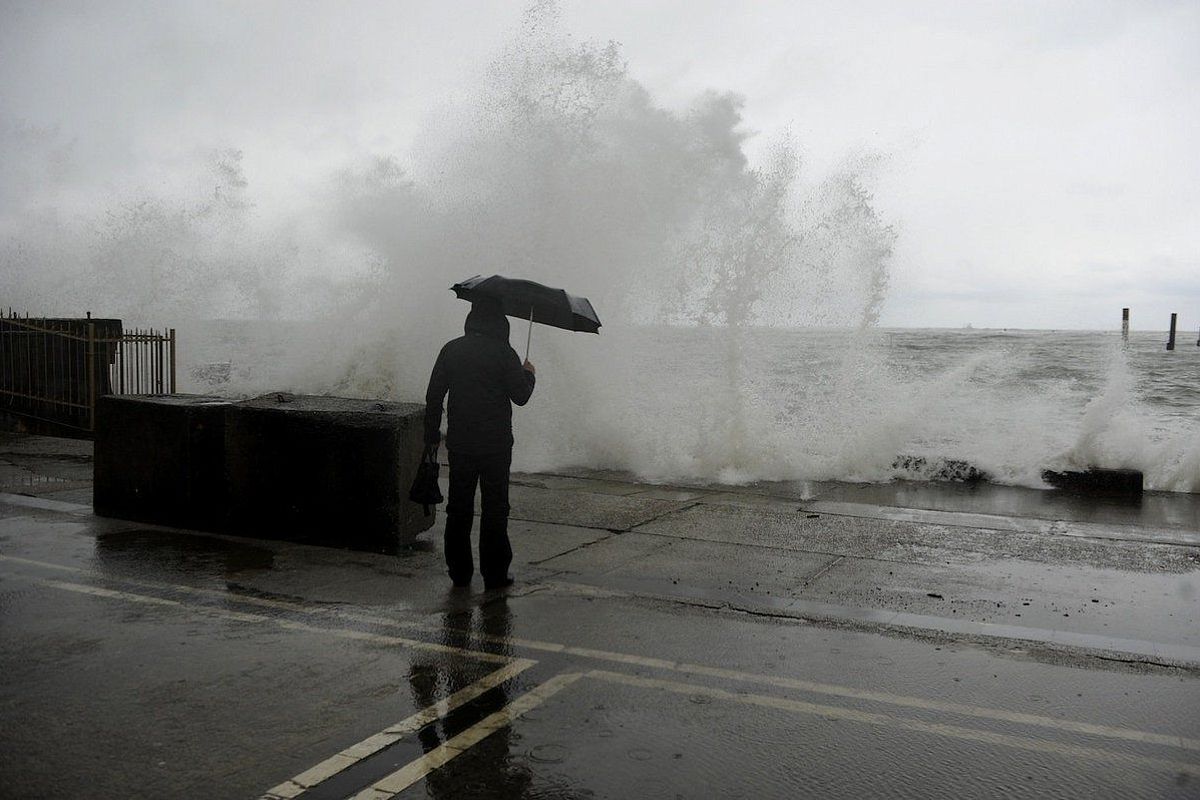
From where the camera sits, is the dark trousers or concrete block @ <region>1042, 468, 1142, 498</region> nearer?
the dark trousers

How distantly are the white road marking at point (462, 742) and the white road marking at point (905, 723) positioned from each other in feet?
0.80

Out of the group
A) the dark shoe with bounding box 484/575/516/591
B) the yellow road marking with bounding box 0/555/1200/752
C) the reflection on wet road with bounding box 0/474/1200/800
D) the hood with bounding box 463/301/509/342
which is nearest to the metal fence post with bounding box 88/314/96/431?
the reflection on wet road with bounding box 0/474/1200/800

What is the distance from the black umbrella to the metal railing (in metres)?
8.26

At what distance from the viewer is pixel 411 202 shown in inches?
739

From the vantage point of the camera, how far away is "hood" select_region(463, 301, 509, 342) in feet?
18.8

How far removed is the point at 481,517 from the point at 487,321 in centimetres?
119

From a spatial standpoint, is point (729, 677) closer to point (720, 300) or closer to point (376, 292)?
point (720, 300)

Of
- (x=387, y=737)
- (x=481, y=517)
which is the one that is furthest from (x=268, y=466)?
(x=387, y=737)

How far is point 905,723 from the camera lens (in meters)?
3.76

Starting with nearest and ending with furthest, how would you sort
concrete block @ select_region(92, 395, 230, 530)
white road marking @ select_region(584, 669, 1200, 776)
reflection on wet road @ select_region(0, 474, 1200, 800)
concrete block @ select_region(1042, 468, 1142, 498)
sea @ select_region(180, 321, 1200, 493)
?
reflection on wet road @ select_region(0, 474, 1200, 800)
white road marking @ select_region(584, 669, 1200, 776)
concrete block @ select_region(92, 395, 230, 530)
concrete block @ select_region(1042, 468, 1142, 498)
sea @ select_region(180, 321, 1200, 493)

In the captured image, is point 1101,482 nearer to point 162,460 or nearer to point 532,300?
point 532,300

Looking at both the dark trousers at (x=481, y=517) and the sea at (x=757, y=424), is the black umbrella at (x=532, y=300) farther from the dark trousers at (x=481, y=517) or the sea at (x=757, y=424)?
the sea at (x=757, y=424)

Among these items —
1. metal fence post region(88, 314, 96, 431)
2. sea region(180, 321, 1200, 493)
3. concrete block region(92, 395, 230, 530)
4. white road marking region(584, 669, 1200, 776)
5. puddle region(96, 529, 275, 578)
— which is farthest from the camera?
metal fence post region(88, 314, 96, 431)

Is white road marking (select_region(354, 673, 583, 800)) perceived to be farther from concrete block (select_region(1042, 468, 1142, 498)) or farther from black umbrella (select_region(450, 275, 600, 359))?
concrete block (select_region(1042, 468, 1142, 498))
